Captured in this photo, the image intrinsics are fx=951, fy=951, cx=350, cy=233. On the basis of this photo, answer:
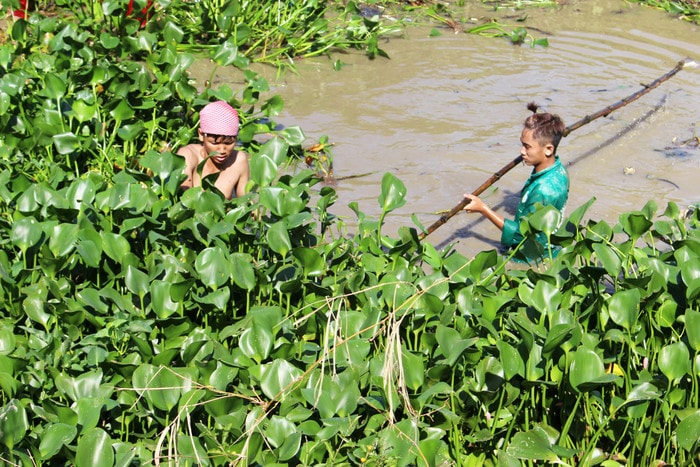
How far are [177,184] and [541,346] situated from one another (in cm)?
162

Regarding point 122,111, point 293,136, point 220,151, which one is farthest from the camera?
point 293,136

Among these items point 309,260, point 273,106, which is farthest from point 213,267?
point 273,106

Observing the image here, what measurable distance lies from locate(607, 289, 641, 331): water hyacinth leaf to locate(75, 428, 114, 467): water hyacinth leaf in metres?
1.52

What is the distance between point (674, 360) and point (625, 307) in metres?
0.23

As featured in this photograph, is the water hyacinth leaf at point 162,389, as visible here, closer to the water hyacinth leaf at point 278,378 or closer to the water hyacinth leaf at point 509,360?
the water hyacinth leaf at point 278,378

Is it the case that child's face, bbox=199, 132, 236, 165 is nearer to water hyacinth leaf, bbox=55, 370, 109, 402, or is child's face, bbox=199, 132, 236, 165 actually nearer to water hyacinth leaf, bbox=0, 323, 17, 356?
water hyacinth leaf, bbox=0, 323, 17, 356

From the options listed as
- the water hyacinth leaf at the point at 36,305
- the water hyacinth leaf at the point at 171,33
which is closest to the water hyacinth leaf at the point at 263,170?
A: the water hyacinth leaf at the point at 36,305

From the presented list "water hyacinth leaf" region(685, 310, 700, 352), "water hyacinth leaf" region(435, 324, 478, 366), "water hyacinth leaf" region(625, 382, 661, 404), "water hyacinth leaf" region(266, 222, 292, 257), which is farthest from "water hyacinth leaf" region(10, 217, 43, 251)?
"water hyacinth leaf" region(685, 310, 700, 352)

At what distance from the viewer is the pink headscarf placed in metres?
4.43

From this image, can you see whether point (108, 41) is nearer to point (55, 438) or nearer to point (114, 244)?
point (114, 244)

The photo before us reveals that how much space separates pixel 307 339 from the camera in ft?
10.8

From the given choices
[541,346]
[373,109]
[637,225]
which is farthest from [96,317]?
[373,109]

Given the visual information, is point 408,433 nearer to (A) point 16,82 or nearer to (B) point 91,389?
(B) point 91,389

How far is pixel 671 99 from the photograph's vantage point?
6543mm
